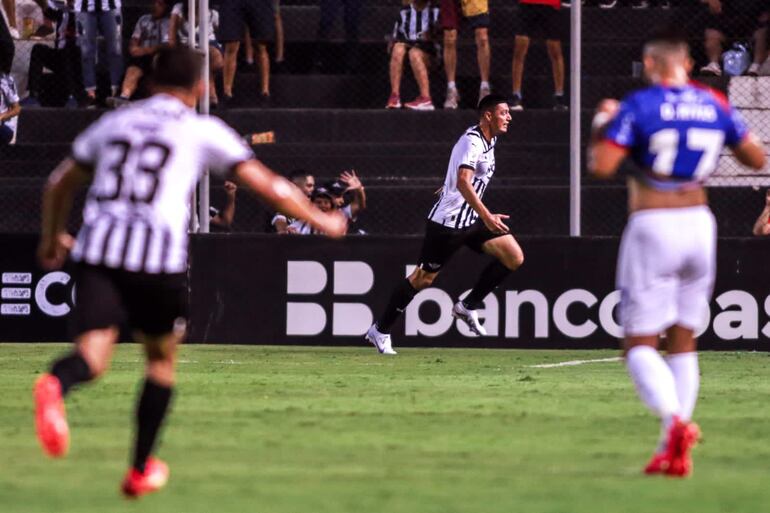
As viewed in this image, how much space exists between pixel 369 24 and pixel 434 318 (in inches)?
215

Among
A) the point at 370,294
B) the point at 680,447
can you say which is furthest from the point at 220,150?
the point at 370,294

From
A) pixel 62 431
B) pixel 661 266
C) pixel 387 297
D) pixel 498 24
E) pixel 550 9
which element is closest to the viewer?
pixel 62 431

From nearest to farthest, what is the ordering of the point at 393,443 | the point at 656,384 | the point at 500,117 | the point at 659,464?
the point at 659,464
the point at 656,384
the point at 393,443
the point at 500,117

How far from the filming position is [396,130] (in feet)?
68.7

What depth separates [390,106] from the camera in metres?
21.0

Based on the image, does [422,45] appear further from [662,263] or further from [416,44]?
[662,263]

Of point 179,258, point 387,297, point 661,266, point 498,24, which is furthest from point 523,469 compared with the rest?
point 498,24

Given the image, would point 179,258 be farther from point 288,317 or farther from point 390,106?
point 390,106

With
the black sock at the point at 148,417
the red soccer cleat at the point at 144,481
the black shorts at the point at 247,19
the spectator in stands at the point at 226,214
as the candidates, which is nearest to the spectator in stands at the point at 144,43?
the black shorts at the point at 247,19

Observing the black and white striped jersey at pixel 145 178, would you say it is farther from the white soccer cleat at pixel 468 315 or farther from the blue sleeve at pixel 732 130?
the white soccer cleat at pixel 468 315

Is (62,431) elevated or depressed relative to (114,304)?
depressed

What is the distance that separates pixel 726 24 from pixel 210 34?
611 centimetres

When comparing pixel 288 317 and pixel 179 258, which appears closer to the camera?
pixel 179 258

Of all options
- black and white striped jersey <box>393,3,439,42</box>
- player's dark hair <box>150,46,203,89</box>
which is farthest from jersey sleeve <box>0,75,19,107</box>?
player's dark hair <box>150,46,203,89</box>
